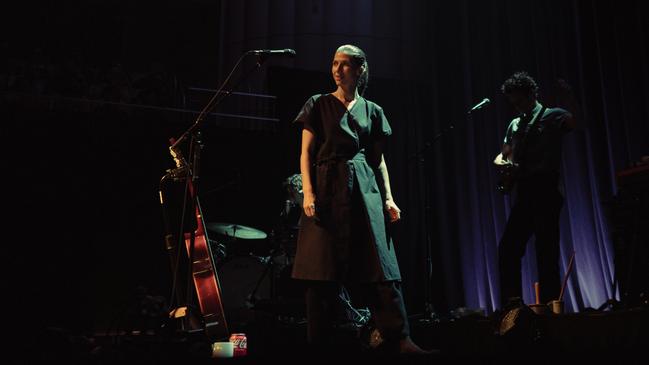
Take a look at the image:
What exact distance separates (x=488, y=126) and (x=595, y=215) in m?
1.60

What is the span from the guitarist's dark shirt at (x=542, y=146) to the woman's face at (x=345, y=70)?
1902 mm

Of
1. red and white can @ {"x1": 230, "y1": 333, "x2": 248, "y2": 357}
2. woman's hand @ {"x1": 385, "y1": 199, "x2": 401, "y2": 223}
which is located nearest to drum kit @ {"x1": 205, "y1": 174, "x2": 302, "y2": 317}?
red and white can @ {"x1": 230, "y1": 333, "x2": 248, "y2": 357}

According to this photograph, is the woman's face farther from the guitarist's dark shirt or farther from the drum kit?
the drum kit

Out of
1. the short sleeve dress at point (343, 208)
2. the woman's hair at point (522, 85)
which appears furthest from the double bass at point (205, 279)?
the woman's hair at point (522, 85)

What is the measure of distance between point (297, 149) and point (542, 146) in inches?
152

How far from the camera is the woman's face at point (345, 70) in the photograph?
9.82 feet

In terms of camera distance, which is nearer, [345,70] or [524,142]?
[345,70]

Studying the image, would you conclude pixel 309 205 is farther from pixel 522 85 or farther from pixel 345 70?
pixel 522 85

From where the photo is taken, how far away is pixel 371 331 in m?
3.04

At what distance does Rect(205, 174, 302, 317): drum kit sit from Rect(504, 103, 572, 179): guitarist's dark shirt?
2484 millimetres

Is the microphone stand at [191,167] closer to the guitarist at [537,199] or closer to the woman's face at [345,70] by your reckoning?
the woman's face at [345,70]

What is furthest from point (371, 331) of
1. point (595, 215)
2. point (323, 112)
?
point (595, 215)

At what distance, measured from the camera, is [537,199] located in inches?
170

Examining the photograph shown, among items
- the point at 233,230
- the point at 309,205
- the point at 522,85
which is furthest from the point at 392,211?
the point at 233,230
